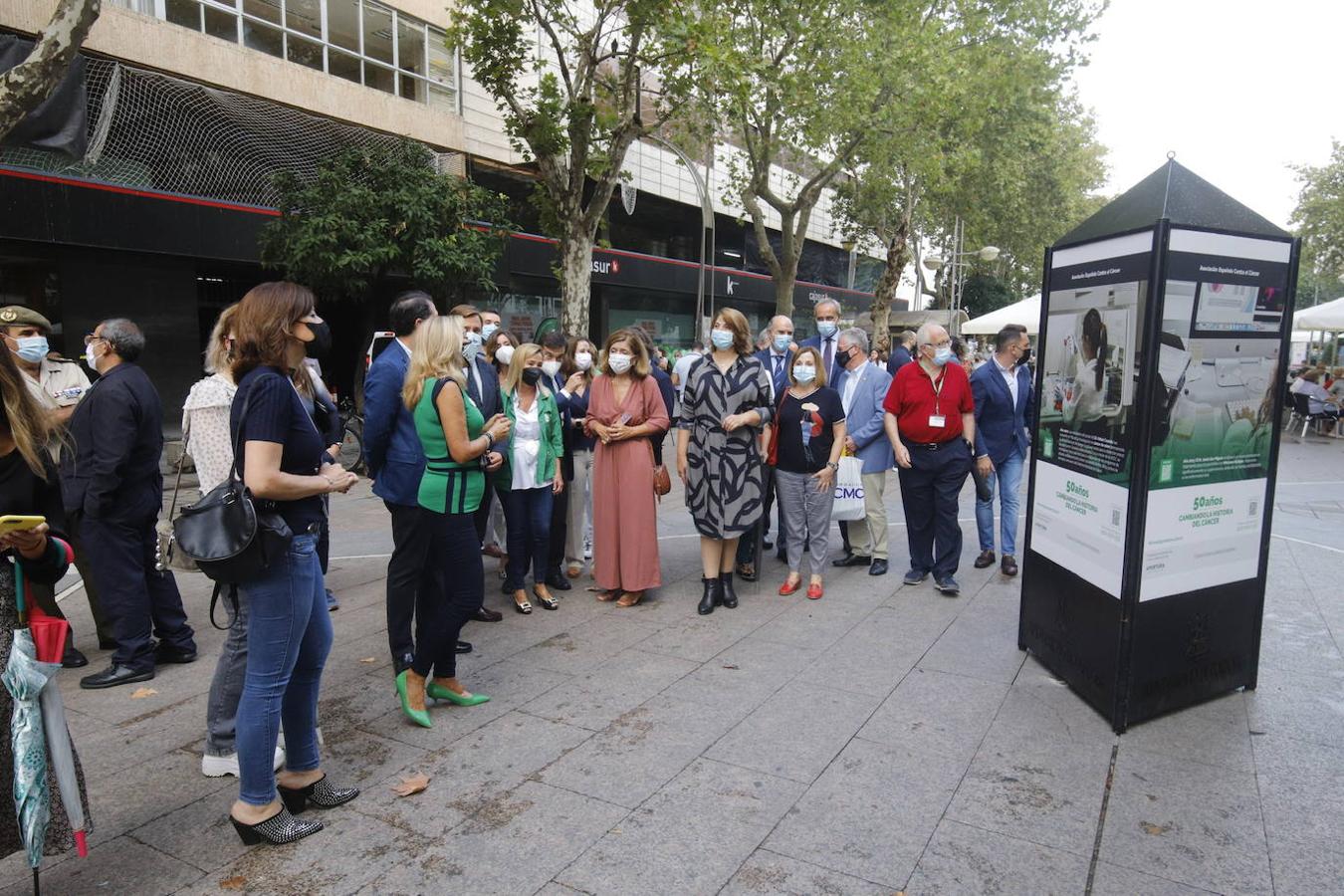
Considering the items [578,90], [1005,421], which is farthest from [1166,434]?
[578,90]

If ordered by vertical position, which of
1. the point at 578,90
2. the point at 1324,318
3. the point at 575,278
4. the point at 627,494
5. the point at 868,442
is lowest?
the point at 627,494

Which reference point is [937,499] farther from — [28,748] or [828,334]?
[28,748]

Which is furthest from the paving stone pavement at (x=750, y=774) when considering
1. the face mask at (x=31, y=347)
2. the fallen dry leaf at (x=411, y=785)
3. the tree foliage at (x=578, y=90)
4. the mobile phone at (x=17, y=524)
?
the tree foliage at (x=578, y=90)

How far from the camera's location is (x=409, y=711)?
3965 mm

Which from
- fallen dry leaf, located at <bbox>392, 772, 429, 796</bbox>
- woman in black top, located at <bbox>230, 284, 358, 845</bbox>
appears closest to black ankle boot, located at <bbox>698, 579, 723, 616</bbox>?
fallen dry leaf, located at <bbox>392, 772, 429, 796</bbox>

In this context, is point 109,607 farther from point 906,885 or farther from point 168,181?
point 168,181

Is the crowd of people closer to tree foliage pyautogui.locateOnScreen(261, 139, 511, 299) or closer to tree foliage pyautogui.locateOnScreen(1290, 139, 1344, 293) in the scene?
tree foliage pyautogui.locateOnScreen(261, 139, 511, 299)

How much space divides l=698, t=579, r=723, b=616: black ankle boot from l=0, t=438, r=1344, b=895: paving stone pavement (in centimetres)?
23

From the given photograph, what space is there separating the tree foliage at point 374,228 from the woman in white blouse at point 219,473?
7.71 m

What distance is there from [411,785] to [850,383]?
4633 mm

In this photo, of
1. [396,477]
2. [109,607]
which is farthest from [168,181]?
[396,477]

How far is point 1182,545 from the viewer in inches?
154

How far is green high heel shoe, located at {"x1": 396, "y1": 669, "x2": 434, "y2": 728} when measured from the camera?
3951 mm

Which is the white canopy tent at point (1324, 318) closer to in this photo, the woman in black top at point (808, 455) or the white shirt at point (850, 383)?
the white shirt at point (850, 383)
